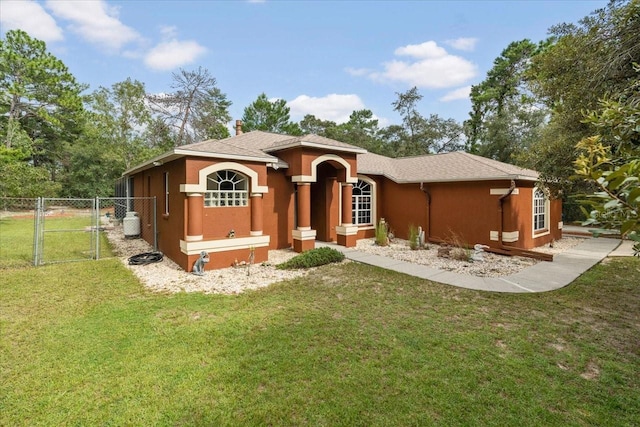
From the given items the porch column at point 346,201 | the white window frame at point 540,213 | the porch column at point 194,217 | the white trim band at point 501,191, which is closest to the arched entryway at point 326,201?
the porch column at point 346,201

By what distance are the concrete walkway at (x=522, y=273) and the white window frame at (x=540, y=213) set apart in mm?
1598

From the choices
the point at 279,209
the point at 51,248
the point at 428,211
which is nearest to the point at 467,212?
the point at 428,211

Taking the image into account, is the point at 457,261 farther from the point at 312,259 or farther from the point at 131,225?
the point at 131,225

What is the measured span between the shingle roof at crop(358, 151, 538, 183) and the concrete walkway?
326 cm

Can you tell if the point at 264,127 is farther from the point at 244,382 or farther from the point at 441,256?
the point at 244,382

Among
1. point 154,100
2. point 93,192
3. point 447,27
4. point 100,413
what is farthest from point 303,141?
point 93,192

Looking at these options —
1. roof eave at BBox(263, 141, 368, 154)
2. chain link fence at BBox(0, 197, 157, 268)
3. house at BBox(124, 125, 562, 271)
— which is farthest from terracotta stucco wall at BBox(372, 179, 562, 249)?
chain link fence at BBox(0, 197, 157, 268)

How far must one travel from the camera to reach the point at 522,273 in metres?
8.34

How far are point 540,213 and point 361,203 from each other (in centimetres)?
782

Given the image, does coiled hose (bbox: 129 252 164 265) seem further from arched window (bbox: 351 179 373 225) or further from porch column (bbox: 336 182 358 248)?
arched window (bbox: 351 179 373 225)

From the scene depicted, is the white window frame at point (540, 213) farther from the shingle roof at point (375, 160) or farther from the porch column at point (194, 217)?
the porch column at point (194, 217)

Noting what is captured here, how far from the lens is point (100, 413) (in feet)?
9.92

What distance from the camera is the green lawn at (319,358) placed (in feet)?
10.1

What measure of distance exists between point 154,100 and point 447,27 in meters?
29.1
